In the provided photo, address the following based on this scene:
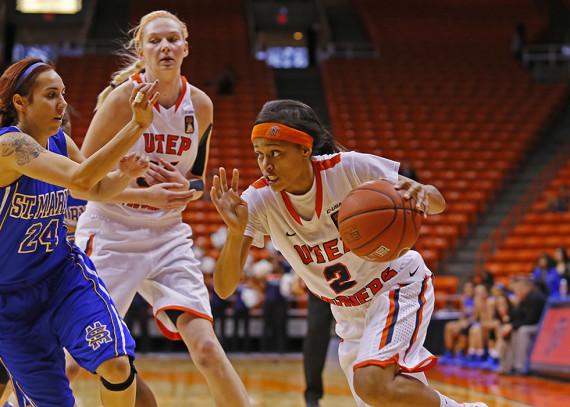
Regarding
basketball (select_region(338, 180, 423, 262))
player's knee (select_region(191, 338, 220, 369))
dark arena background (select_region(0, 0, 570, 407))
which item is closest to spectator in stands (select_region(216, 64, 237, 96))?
dark arena background (select_region(0, 0, 570, 407))

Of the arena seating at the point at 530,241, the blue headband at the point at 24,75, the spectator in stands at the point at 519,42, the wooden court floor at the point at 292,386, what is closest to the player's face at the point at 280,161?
the blue headband at the point at 24,75

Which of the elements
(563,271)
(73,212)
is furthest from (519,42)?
(73,212)

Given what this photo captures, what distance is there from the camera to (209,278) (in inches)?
489

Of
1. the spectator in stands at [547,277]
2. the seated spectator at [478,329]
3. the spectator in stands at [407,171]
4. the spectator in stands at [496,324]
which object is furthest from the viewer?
the spectator in stands at [407,171]

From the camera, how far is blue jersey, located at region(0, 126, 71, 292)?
3480 millimetres

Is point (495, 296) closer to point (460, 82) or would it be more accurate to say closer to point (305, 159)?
point (305, 159)

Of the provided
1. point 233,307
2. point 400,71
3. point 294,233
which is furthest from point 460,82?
point 294,233

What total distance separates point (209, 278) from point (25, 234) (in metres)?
8.96

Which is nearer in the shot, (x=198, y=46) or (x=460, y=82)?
(x=460, y=82)

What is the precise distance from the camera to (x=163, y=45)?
14.1 feet

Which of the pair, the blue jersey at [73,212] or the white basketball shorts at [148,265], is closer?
the white basketball shorts at [148,265]

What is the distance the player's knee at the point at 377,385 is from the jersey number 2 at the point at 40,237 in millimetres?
1424

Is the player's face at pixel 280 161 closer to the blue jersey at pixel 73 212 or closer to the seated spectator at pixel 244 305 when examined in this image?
the blue jersey at pixel 73 212

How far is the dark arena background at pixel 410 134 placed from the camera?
A: 9.76m
